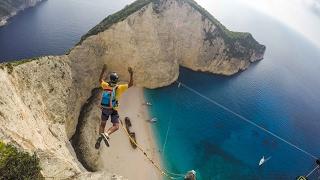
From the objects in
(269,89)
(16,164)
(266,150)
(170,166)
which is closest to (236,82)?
(269,89)

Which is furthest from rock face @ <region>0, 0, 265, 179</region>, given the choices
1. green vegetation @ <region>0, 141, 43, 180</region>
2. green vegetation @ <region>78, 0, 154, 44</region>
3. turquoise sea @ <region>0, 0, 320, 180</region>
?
turquoise sea @ <region>0, 0, 320, 180</region>

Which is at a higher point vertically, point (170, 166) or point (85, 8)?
point (85, 8)

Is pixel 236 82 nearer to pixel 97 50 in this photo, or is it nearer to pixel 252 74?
pixel 252 74

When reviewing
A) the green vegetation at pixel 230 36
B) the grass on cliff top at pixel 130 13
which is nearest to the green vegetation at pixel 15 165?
the grass on cliff top at pixel 130 13

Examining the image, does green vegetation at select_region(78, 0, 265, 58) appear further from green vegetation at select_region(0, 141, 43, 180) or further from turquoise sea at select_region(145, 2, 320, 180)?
green vegetation at select_region(0, 141, 43, 180)

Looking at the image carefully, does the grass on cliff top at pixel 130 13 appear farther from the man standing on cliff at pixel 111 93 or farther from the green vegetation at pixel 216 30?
the man standing on cliff at pixel 111 93

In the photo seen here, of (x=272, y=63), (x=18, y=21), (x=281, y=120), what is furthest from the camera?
(x=272, y=63)

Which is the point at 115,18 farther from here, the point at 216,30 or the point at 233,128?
the point at 233,128
